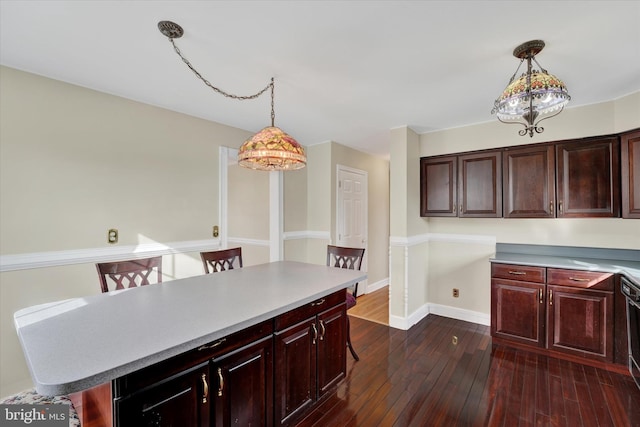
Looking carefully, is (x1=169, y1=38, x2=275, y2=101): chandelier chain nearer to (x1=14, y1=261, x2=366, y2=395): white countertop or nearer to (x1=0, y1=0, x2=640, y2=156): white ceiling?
(x1=0, y1=0, x2=640, y2=156): white ceiling

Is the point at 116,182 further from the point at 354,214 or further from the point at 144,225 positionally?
the point at 354,214

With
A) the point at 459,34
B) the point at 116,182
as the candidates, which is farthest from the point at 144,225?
the point at 459,34

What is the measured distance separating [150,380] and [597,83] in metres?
3.70

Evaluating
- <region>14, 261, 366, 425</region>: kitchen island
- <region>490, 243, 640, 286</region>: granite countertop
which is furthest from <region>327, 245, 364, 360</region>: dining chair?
<region>490, 243, 640, 286</region>: granite countertop

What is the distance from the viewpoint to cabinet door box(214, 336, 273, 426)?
1322 millimetres

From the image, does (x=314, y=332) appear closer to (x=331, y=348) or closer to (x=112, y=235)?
(x=331, y=348)

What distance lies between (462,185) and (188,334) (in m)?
3.32

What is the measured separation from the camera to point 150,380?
3.59 feet

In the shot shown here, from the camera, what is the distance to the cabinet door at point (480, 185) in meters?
3.21

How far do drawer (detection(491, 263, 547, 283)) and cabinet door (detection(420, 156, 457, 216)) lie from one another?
2.67ft

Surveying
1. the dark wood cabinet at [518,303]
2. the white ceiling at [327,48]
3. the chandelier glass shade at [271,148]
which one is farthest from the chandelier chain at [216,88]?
the dark wood cabinet at [518,303]

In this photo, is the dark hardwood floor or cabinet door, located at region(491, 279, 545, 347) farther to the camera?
cabinet door, located at region(491, 279, 545, 347)

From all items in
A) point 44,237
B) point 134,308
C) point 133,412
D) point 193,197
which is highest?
point 193,197

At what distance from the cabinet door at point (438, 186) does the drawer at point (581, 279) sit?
3.75ft
